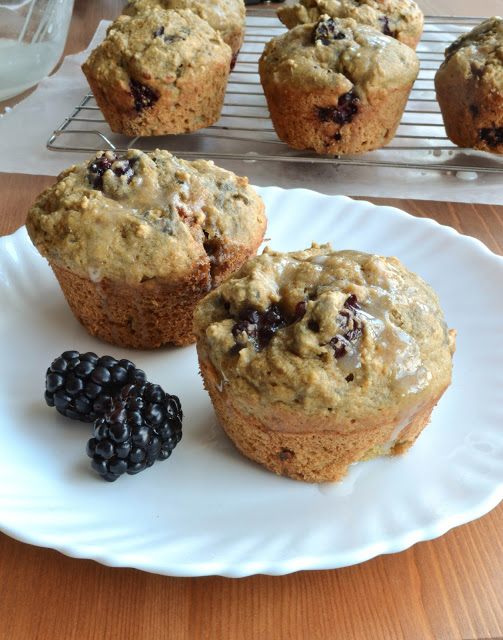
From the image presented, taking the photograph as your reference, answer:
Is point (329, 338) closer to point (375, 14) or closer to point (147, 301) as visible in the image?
point (147, 301)

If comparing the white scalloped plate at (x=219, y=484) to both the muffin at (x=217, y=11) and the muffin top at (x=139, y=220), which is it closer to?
the muffin top at (x=139, y=220)

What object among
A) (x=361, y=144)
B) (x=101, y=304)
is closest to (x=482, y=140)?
(x=361, y=144)

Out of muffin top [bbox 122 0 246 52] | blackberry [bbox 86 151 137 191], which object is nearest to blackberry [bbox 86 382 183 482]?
blackberry [bbox 86 151 137 191]

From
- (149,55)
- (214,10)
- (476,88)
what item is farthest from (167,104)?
(476,88)

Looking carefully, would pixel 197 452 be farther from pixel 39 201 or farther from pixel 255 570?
pixel 39 201

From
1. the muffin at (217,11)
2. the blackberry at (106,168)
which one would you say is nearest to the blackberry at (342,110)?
the muffin at (217,11)
